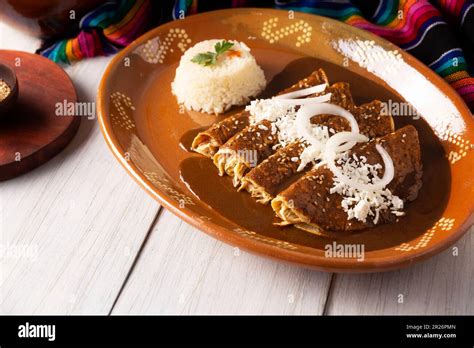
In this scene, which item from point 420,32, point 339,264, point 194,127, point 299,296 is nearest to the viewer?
point 339,264

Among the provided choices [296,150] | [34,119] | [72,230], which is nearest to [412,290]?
[296,150]

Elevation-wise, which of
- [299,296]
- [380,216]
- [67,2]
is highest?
[67,2]

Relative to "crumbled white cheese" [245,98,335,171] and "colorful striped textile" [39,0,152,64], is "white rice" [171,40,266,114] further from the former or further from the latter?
"colorful striped textile" [39,0,152,64]

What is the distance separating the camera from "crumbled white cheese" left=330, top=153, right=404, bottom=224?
129 inches

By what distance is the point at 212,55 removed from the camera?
4102 millimetres

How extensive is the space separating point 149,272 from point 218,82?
1326mm

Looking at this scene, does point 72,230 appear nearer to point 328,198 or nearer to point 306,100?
point 328,198

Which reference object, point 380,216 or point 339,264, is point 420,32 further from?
point 339,264

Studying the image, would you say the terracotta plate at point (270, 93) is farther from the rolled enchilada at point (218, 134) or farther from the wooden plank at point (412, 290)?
the wooden plank at point (412, 290)

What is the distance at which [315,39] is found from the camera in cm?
449

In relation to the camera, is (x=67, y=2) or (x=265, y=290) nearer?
(x=265, y=290)

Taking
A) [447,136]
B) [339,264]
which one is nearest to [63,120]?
[339,264]

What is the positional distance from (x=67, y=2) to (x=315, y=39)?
1.73 m

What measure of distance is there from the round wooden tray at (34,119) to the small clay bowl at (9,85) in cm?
8
